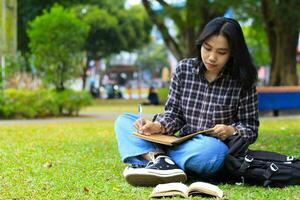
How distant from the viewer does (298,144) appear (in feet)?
22.2

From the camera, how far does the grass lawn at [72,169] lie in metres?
3.67

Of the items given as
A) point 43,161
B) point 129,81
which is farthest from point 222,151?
point 129,81

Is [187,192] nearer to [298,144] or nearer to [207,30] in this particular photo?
[207,30]

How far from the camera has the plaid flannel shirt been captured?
13.3ft

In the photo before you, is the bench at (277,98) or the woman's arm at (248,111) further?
the bench at (277,98)

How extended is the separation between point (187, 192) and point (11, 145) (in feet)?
12.7

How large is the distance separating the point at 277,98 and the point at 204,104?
10906 millimetres

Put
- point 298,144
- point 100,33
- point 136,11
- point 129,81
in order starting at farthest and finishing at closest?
point 129,81, point 136,11, point 100,33, point 298,144

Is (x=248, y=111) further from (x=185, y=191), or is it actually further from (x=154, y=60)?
(x=154, y=60)

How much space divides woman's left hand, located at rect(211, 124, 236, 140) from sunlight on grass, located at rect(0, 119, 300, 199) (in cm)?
33

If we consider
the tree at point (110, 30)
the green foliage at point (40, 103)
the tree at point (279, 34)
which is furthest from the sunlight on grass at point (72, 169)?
the tree at point (110, 30)

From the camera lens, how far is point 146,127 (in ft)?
13.0

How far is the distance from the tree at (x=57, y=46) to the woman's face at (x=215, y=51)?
10.3m

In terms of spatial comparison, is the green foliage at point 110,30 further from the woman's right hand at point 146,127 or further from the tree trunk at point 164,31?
the woman's right hand at point 146,127
